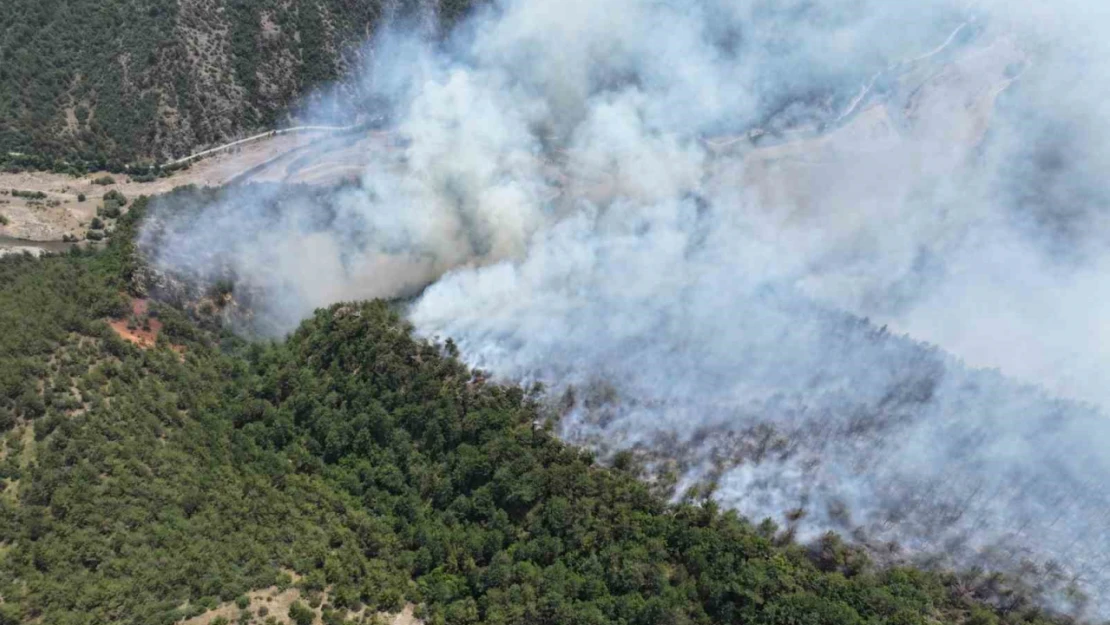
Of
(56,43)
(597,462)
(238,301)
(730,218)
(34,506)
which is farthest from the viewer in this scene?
(56,43)

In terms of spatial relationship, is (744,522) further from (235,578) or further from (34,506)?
(34,506)

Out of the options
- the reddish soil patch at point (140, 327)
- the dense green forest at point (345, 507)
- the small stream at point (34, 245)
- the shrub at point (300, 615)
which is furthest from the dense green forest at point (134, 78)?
the shrub at point (300, 615)

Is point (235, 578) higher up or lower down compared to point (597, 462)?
lower down

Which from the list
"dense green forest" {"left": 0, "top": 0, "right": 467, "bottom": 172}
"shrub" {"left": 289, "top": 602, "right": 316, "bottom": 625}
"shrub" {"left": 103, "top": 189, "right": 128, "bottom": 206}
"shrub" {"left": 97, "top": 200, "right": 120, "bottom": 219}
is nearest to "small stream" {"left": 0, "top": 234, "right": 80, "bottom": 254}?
"shrub" {"left": 97, "top": 200, "right": 120, "bottom": 219}

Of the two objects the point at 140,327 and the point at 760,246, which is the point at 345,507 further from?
the point at 760,246

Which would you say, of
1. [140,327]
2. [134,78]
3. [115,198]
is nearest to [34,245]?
[115,198]

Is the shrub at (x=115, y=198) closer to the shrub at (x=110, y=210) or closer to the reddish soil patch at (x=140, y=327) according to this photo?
the shrub at (x=110, y=210)

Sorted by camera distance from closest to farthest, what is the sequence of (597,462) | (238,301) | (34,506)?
(34,506)
(597,462)
(238,301)

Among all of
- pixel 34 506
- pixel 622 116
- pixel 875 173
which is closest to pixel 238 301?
pixel 34 506
